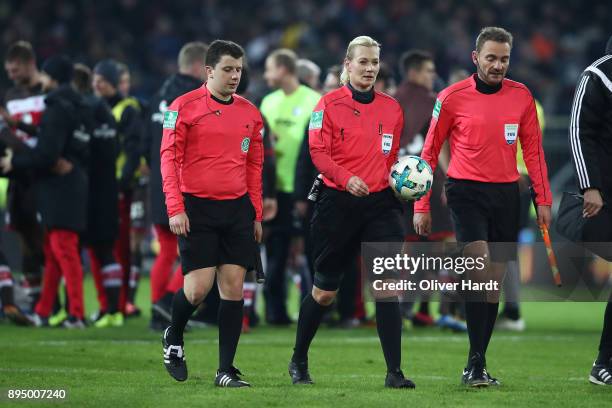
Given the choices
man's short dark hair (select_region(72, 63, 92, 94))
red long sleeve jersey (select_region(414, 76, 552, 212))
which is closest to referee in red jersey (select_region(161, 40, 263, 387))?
red long sleeve jersey (select_region(414, 76, 552, 212))

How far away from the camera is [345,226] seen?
296 inches

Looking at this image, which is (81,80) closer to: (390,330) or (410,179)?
(410,179)

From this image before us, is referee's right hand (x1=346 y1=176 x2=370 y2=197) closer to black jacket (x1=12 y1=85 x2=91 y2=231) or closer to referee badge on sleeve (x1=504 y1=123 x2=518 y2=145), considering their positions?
referee badge on sleeve (x1=504 y1=123 x2=518 y2=145)

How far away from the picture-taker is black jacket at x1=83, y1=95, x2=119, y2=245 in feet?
38.5

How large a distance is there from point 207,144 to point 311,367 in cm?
208

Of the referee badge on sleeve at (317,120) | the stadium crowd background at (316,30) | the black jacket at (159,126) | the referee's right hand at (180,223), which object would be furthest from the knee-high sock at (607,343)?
the stadium crowd background at (316,30)

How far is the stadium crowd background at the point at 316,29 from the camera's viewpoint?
23469mm

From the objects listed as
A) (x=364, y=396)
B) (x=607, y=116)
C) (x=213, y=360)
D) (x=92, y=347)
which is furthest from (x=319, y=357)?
(x=607, y=116)

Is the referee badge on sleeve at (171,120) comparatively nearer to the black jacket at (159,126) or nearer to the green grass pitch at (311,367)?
the green grass pitch at (311,367)

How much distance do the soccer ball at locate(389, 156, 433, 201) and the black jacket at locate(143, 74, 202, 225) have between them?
12.8 feet

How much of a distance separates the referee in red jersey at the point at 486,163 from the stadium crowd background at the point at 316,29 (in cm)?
1504

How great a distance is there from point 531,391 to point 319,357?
2.30 meters

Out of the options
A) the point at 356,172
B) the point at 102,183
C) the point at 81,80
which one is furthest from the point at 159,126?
the point at 356,172

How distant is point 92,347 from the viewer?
9.82 m
